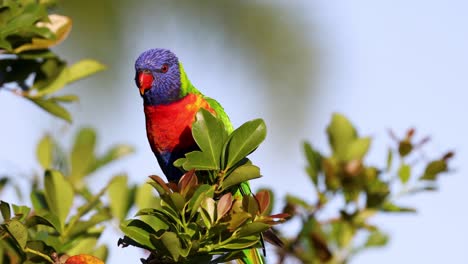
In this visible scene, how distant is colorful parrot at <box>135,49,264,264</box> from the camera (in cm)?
235

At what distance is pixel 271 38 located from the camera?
703cm

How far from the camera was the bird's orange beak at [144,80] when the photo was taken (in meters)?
2.52

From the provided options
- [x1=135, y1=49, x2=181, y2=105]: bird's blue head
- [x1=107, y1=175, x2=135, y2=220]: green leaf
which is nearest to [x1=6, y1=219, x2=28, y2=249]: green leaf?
[x1=107, y1=175, x2=135, y2=220]: green leaf

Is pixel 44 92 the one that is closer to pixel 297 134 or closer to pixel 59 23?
pixel 59 23

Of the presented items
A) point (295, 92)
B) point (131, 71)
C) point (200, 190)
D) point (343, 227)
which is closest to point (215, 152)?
point (200, 190)

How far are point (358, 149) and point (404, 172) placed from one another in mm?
166

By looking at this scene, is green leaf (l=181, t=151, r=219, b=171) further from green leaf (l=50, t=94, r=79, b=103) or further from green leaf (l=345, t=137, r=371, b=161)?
green leaf (l=345, t=137, r=371, b=161)

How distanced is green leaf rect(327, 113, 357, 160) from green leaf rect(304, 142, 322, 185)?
77mm

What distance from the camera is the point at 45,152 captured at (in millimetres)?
2459

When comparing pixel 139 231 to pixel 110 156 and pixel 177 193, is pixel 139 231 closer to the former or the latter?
pixel 177 193

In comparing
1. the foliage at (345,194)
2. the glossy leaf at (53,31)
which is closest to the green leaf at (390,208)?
the foliage at (345,194)

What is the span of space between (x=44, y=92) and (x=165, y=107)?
1.57ft

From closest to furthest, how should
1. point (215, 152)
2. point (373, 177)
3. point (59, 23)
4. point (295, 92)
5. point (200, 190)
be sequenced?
point (200, 190) → point (215, 152) → point (59, 23) → point (373, 177) → point (295, 92)

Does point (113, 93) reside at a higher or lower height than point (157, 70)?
lower
